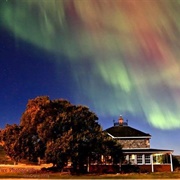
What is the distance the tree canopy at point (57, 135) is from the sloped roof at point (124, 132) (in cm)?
1516

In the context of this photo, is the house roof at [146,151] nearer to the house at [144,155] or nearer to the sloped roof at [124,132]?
the house at [144,155]

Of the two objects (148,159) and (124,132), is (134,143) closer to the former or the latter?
(124,132)

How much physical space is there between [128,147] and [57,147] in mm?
23427

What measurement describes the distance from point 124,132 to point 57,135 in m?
23.7

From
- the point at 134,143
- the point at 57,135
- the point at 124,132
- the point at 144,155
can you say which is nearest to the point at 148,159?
the point at 144,155

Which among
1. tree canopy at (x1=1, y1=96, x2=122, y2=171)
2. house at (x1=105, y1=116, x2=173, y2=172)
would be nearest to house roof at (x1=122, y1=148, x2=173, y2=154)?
house at (x1=105, y1=116, x2=173, y2=172)

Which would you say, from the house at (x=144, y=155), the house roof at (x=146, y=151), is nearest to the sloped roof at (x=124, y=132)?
the house at (x=144, y=155)

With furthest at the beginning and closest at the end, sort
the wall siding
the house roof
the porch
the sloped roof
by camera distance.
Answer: the sloped roof → the wall siding → the porch → the house roof

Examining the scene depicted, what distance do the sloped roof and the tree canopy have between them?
15.2 meters

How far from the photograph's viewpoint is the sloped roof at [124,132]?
210 ft

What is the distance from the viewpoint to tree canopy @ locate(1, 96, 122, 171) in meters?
43.3

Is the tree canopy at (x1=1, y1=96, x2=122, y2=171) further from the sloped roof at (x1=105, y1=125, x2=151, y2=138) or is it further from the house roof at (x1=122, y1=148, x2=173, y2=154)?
the sloped roof at (x1=105, y1=125, x2=151, y2=138)

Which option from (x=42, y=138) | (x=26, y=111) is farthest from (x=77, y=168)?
(x=26, y=111)

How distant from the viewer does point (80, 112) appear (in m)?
48.2
